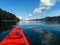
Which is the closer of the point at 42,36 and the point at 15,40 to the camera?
the point at 15,40

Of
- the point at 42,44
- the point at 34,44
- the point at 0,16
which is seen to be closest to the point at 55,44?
the point at 42,44

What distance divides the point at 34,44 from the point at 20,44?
591cm

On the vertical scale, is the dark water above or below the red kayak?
below

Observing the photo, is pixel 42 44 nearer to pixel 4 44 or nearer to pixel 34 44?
pixel 34 44

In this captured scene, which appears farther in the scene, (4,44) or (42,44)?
(42,44)

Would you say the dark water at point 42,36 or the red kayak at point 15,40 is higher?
the red kayak at point 15,40

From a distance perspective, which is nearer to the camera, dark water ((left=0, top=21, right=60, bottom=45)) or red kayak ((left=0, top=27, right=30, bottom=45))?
red kayak ((left=0, top=27, right=30, bottom=45))

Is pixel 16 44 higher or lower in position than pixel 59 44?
higher

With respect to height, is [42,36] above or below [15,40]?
below

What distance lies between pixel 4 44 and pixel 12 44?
3.48 feet

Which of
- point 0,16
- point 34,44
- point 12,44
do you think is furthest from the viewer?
point 0,16

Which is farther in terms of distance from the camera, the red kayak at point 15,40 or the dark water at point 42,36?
the dark water at point 42,36

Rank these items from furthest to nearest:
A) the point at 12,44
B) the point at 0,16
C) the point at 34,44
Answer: the point at 0,16 < the point at 34,44 < the point at 12,44

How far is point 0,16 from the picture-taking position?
144625mm
